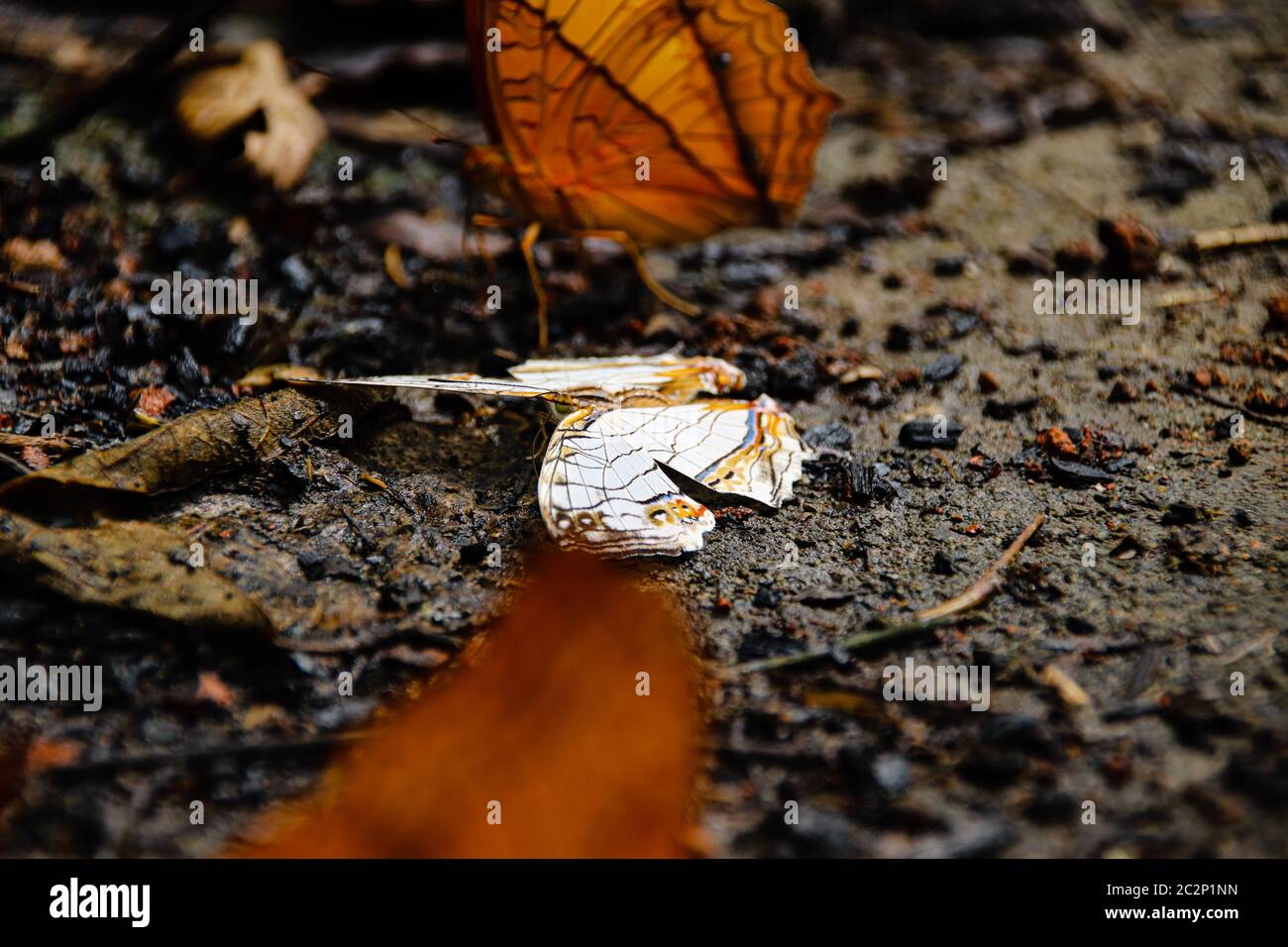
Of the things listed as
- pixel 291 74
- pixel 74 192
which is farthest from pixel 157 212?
pixel 291 74

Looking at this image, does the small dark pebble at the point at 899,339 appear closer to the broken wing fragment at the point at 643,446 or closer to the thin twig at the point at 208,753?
the broken wing fragment at the point at 643,446

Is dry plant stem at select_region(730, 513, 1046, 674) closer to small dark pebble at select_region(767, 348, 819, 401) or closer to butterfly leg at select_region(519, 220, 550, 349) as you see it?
small dark pebble at select_region(767, 348, 819, 401)

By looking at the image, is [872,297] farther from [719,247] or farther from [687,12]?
[687,12]

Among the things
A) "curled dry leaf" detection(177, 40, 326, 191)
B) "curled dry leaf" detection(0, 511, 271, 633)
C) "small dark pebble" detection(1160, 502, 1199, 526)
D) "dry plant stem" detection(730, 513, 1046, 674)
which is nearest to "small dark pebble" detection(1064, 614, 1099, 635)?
"dry plant stem" detection(730, 513, 1046, 674)

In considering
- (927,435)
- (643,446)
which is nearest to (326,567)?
(643,446)

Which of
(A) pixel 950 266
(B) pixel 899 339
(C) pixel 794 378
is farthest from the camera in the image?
(A) pixel 950 266

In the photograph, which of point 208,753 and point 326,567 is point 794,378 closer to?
point 326,567

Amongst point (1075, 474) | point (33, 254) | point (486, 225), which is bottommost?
point (1075, 474)
